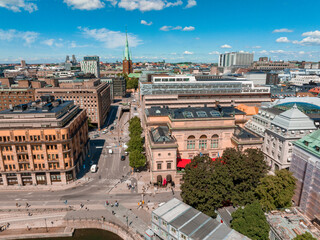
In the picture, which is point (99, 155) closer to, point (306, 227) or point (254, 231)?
point (254, 231)

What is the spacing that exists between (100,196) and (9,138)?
→ 37624 millimetres

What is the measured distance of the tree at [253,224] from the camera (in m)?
44.7

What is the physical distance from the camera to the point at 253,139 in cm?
7906

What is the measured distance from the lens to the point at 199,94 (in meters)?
129

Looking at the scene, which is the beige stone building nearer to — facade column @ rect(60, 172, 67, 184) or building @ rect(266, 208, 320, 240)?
building @ rect(266, 208, 320, 240)

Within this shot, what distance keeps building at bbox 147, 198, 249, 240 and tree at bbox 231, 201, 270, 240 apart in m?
3.44

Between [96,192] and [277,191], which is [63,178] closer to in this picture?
[96,192]

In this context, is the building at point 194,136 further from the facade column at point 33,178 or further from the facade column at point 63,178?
the facade column at point 33,178

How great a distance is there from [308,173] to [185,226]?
37.3 meters

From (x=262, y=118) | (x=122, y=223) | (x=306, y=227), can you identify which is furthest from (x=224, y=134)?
(x=122, y=223)

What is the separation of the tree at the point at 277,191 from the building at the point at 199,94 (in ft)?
251

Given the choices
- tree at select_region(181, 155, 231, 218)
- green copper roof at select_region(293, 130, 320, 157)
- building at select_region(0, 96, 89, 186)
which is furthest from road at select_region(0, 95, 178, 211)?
green copper roof at select_region(293, 130, 320, 157)

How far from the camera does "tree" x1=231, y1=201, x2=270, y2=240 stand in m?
44.7

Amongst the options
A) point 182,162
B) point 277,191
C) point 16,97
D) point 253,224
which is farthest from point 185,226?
point 16,97
